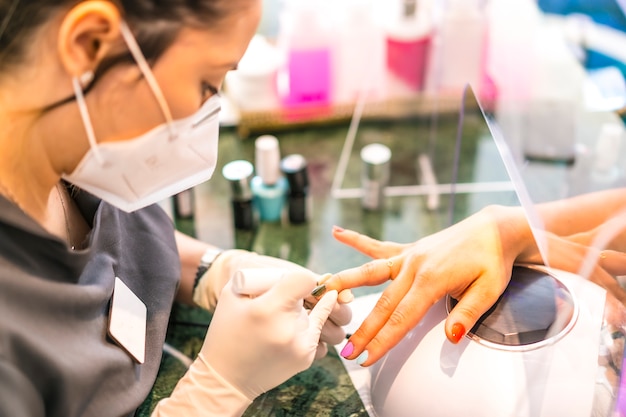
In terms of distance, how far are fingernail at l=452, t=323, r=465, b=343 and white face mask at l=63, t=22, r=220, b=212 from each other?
353 mm

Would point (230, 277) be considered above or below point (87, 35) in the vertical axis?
below

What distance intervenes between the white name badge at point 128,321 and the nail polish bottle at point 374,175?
0.58 metres

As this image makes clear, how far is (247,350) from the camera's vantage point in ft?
2.78

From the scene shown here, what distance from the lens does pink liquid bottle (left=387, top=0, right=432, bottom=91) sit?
59.3 inches

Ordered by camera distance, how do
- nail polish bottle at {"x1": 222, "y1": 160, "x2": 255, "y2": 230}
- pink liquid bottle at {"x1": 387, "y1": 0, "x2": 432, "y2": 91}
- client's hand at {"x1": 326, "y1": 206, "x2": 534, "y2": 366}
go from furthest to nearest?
pink liquid bottle at {"x1": 387, "y1": 0, "x2": 432, "y2": 91} < nail polish bottle at {"x1": 222, "y1": 160, "x2": 255, "y2": 230} < client's hand at {"x1": 326, "y1": 206, "x2": 534, "y2": 366}

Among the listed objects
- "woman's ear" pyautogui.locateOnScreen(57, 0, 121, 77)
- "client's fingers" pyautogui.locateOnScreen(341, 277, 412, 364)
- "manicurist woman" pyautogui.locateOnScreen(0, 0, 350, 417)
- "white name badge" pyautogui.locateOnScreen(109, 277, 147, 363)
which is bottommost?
"client's fingers" pyautogui.locateOnScreen(341, 277, 412, 364)

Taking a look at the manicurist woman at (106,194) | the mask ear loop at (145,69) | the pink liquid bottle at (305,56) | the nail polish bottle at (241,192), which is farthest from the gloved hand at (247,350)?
the pink liquid bottle at (305,56)

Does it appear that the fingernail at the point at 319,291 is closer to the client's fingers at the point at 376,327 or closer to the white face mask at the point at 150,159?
the client's fingers at the point at 376,327

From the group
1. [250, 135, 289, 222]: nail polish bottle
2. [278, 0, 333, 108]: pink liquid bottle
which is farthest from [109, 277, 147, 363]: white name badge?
[278, 0, 333, 108]: pink liquid bottle

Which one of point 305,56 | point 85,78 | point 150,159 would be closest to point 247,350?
point 150,159

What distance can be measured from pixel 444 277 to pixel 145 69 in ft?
1.56

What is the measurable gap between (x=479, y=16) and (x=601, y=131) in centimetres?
59

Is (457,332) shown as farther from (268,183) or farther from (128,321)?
(268,183)

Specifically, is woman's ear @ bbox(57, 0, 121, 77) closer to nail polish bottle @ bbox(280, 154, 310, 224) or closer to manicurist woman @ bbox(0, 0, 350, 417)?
manicurist woman @ bbox(0, 0, 350, 417)
